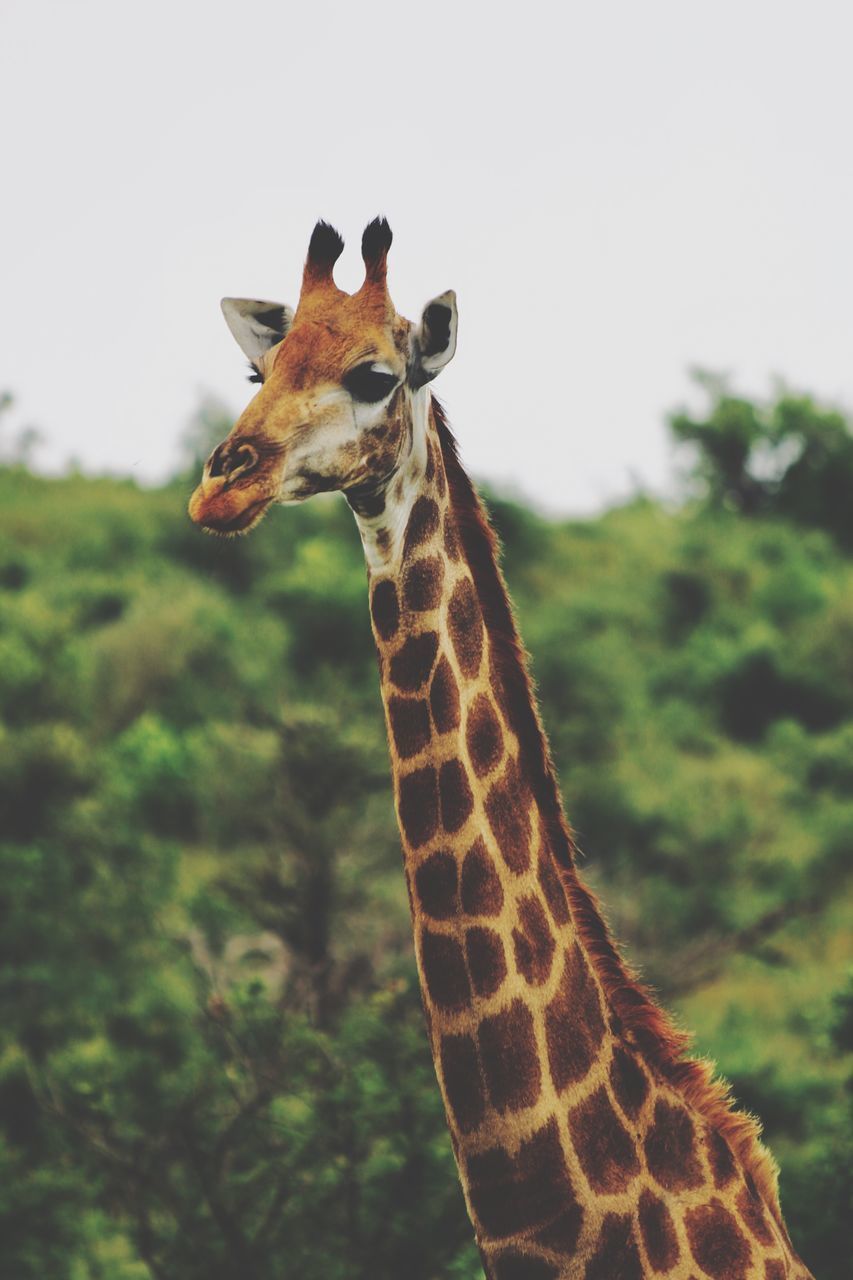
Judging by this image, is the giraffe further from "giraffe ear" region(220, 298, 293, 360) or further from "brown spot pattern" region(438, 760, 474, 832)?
"giraffe ear" region(220, 298, 293, 360)

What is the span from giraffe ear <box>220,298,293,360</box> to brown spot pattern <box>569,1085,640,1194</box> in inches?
88.9

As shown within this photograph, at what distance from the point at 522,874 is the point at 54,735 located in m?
14.6

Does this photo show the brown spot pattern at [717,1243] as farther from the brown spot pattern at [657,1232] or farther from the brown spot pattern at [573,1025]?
the brown spot pattern at [573,1025]

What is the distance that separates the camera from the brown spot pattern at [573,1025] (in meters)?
Result: 3.30

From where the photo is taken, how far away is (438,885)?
11.1 ft

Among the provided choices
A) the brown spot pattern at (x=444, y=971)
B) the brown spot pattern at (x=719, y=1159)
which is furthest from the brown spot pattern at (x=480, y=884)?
the brown spot pattern at (x=719, y=1159)

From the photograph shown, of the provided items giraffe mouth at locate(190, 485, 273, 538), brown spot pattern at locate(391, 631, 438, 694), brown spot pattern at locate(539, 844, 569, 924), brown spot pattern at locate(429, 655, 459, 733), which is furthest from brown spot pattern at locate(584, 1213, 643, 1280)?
giraffe mouth at locate(190, 485, 273, 538)

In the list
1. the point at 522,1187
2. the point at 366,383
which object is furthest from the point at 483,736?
the point at 522,1187

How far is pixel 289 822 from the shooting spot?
12547 millimetres

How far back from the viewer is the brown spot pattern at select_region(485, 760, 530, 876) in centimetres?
343

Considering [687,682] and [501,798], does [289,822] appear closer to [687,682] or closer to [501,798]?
[501,798]

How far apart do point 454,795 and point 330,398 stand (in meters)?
1.06

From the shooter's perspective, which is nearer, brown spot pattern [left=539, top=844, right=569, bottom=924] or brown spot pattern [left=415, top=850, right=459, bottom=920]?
brown spot pattern [left=415, top=850, right=459, bottom=920]

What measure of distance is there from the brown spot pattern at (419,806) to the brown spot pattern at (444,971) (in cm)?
24
